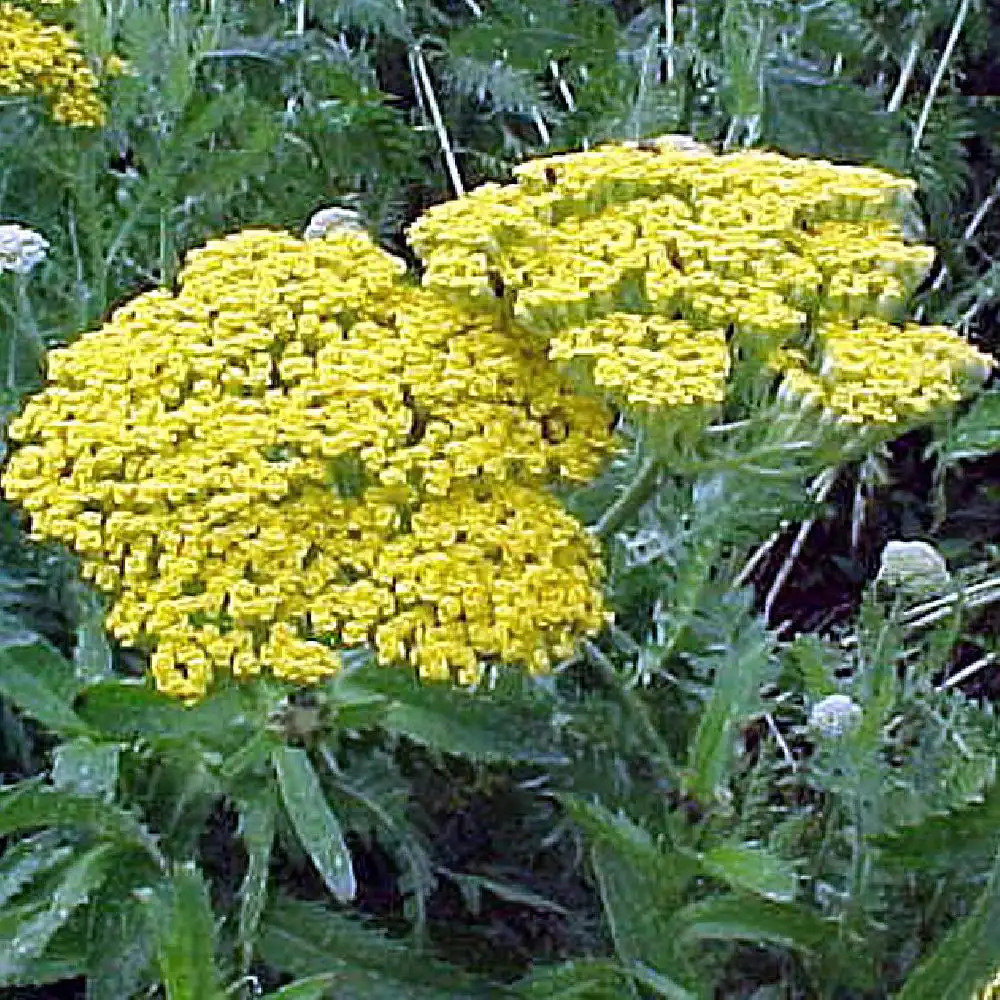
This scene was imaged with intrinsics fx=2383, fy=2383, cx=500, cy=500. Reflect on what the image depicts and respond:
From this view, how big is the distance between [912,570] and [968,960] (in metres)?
0.35

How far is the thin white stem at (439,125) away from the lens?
2.38m

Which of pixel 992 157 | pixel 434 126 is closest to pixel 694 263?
pixel 434 126

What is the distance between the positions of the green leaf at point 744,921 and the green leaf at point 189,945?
0.30 meters

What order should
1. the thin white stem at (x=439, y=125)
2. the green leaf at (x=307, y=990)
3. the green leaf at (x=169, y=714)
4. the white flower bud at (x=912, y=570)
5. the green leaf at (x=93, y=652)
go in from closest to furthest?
1. the green leaf at (x=307, y=990)
2. the green leaf at (x=169, y=714)
3. the green leaf at (x=93, y=652)
4. the white flower bud at (x=912, y=570)
5. the thin white stem at (x=439, y=125)

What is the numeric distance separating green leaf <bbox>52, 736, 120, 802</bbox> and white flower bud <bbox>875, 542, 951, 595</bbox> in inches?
22.1

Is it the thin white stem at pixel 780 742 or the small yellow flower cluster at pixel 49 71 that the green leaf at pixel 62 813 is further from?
the small yellow flower cluster at pixel 49 71

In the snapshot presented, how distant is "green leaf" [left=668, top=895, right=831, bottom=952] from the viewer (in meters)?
1.49

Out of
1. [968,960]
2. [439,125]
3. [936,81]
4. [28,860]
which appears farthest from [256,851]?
[936,81]

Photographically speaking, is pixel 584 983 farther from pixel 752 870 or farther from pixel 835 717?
pixel 835 717

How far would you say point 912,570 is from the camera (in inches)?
66.8

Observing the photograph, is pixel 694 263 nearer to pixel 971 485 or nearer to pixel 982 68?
pixel 971 485

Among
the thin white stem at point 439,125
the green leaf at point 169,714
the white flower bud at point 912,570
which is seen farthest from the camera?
the thin white stem at point 439,125

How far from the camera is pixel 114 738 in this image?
1497mm

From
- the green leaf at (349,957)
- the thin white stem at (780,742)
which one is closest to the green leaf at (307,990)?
the green leaf at (349,957)
